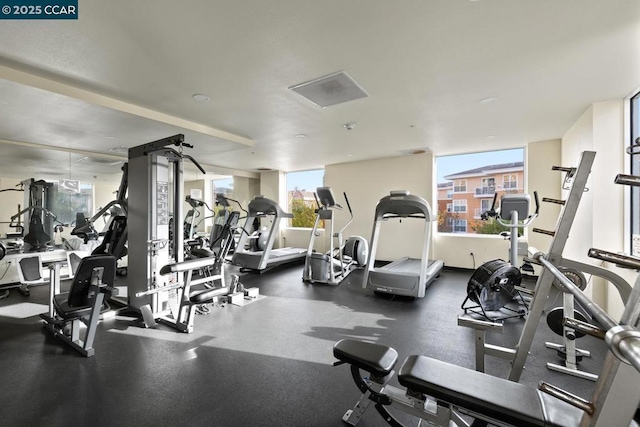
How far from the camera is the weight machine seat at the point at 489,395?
3.52 ft

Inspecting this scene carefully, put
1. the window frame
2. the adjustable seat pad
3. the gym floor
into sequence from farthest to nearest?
the window frame
the adjustable seat pad
the gym floor

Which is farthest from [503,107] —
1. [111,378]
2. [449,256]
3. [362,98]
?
[111,378]

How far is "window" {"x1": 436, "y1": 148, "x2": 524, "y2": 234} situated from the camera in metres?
5.66

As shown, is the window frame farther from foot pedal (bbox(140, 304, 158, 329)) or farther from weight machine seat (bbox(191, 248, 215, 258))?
foot pedal (bbox(140, 304, 158, 329))

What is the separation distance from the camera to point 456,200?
6.25 metres

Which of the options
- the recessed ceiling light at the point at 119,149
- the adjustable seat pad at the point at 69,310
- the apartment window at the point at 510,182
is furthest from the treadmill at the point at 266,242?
the apartment window at the point at 510,182

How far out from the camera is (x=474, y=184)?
6.03 metres

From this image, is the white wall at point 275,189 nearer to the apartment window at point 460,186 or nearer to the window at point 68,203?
the window at point 68,203

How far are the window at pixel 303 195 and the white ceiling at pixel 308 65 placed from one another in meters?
4.07

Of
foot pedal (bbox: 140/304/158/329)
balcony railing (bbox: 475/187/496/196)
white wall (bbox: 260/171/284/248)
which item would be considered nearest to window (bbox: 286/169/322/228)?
white wall (bbox: 260/171/284/248)

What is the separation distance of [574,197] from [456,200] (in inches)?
190

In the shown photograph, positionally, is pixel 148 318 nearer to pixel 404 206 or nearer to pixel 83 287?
pixel 83 287

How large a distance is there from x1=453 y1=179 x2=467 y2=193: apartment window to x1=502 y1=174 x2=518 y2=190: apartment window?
72 cm

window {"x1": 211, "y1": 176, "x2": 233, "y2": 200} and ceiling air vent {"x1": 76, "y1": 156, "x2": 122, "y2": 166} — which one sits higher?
ceiling air vent {"x1": 76, "y1": 156, "x2": 122, "y2": 166}
